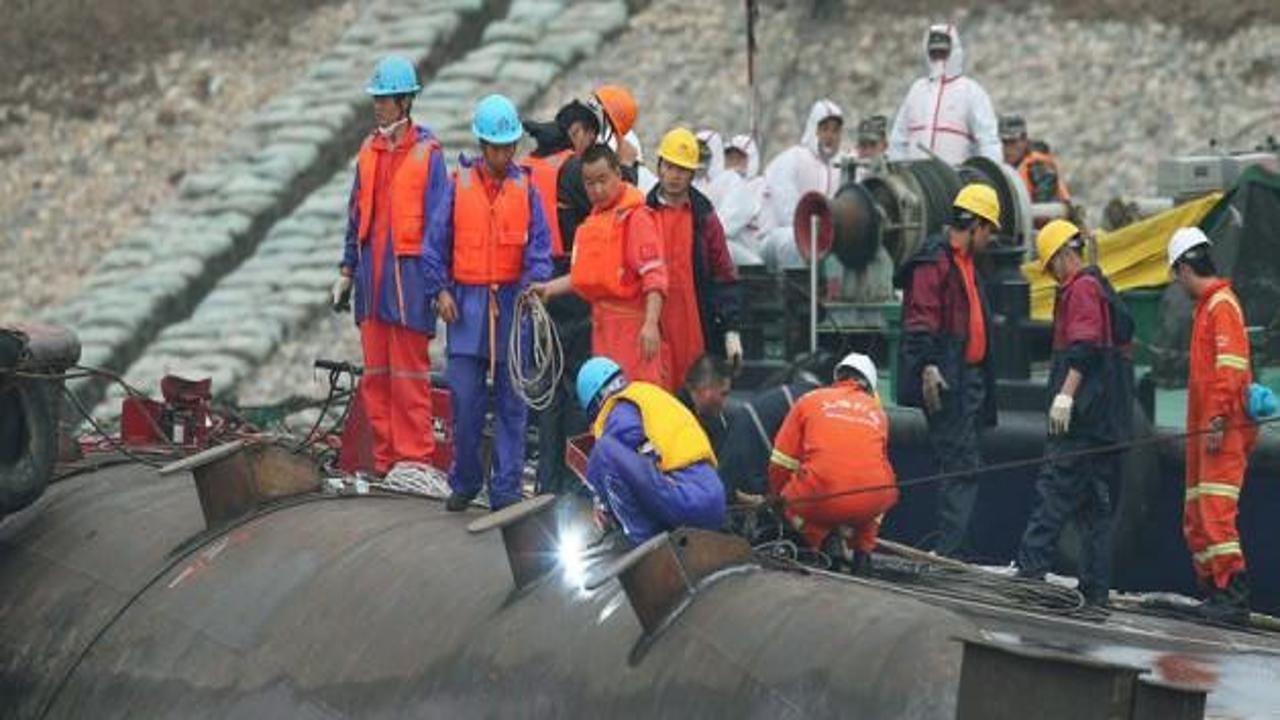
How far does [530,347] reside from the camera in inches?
689

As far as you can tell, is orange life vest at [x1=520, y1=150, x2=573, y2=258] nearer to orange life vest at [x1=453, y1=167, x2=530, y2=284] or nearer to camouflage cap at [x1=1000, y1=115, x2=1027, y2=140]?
orange life vest at [x1=453, y1=167, x2=530, y2=284]

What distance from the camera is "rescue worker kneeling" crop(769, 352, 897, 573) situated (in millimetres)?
17281

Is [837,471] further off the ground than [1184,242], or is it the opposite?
[1184,242]

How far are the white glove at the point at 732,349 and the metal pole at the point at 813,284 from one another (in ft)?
9.53

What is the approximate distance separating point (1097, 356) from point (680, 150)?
234cm

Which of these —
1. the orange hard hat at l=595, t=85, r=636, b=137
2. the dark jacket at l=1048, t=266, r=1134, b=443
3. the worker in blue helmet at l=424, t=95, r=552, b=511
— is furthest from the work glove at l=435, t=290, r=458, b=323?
the dark jacket at l=1048, t=266, r=1134, b=443

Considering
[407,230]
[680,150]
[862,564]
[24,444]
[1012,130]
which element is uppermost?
[680,150]

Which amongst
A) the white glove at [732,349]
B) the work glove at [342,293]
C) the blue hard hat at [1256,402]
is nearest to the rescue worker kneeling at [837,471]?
the white glove at [732,349]

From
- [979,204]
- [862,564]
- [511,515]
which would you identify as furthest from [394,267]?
[511,515]

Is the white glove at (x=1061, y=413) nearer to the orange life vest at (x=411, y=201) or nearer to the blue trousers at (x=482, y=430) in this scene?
the blue trousers at (x=482, y=430)

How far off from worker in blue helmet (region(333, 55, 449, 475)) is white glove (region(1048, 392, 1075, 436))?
313 cm

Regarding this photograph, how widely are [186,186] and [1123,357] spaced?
25.0 meters

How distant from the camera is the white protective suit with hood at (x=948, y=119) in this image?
974 inches

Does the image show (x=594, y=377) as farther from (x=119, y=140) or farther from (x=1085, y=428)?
(x=119, y=140)
